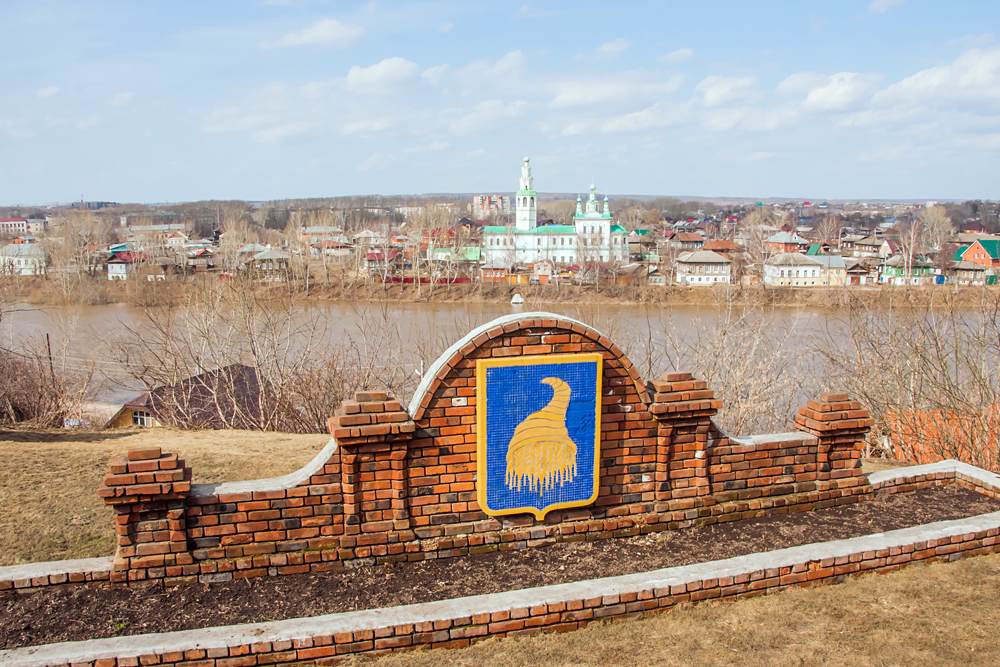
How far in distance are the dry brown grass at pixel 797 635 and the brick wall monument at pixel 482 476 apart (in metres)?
0.88

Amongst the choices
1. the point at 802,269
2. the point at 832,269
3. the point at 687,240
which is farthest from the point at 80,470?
the point at 687,240

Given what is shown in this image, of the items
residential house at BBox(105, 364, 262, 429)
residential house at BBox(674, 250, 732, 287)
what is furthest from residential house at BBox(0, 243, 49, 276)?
residential house at BBox(674, 250, 732, 287)

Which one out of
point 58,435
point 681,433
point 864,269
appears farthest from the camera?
point 864,269

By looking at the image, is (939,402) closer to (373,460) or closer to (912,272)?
(373,460)

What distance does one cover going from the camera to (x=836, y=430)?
5109mm

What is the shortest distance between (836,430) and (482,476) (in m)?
2.72

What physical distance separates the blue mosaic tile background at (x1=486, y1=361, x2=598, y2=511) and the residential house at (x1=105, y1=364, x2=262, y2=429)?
349 inches

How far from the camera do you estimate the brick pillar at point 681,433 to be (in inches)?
186

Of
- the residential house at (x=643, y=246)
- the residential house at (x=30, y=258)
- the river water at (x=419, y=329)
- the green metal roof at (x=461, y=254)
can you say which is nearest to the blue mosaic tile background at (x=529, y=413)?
the river water at (x=419, y=329)

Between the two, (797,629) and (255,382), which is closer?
(797,629)

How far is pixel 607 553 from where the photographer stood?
4516 mm

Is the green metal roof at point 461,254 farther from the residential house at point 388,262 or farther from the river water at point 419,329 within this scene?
the river water at point 419,329

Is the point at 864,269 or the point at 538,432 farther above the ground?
the point at 538,432

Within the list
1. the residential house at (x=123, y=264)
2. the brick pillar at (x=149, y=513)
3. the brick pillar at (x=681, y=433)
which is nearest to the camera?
the brick pillar at (x=149, y=513)
